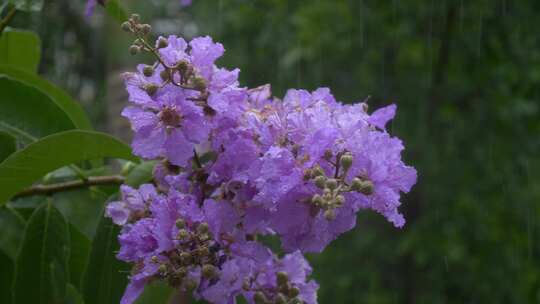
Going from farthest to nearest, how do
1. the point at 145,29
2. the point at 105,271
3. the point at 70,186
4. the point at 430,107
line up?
the point at 430,107 < the point at 70,186 < the point at 105,271 < the point at 145,29

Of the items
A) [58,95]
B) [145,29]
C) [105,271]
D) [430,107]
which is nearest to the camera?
[145,29]

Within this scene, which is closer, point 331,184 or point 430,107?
point 331,184

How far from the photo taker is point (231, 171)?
0.77 meters

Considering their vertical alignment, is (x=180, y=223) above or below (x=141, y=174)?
below

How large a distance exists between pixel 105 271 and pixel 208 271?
0.67 feet

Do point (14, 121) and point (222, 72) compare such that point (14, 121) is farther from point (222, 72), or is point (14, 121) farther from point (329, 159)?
point (329, 159)

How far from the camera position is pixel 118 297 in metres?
0.90

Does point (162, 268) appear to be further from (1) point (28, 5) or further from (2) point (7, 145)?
(1) point (28, 5)

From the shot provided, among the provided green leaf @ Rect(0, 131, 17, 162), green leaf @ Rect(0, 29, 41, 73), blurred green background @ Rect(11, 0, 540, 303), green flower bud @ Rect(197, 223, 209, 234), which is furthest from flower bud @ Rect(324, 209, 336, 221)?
blurred green background @ Rect(11, 0, 540, 303)

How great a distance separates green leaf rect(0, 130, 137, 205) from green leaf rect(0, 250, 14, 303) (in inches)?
8.2

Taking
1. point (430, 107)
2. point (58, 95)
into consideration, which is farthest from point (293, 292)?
point (430, 107)

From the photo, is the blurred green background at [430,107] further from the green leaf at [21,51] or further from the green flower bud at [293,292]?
the green flower bud at [293,292]

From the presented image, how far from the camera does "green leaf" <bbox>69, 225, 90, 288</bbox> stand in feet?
3.37

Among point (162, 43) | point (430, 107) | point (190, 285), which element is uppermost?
point (430, 107)
